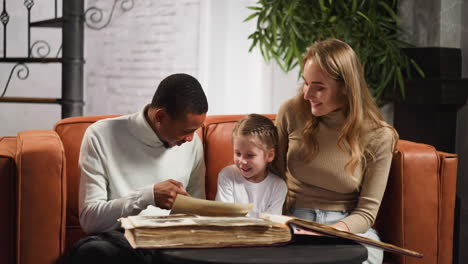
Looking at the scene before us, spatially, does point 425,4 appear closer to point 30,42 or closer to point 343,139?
point 343,139

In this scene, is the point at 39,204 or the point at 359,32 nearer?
the point at 39,204

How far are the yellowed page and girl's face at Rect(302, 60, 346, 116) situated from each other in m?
0.63

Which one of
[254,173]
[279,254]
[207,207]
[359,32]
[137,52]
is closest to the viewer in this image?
[279,254]

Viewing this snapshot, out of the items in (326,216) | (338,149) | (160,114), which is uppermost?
(160,114)

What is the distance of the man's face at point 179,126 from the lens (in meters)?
1.86

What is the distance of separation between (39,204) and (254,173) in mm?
688

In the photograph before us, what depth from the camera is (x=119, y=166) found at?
6.45 ft

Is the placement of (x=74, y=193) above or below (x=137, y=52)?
below

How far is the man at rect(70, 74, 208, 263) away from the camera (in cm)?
174

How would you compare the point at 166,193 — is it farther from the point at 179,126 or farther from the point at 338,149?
the point at 338,149

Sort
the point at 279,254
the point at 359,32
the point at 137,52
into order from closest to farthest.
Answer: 1. the point at 279,254
2. the point at 359,32
3. the point at 137,52

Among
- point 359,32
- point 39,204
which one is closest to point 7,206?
point 39,204

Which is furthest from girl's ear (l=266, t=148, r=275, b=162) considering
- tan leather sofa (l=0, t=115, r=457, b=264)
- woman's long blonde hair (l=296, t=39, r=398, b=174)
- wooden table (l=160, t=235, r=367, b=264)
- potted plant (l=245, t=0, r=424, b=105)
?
potted plant (l=245, t=0, r=424, b=105)

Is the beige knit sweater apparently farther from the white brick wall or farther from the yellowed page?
the white brick wall
